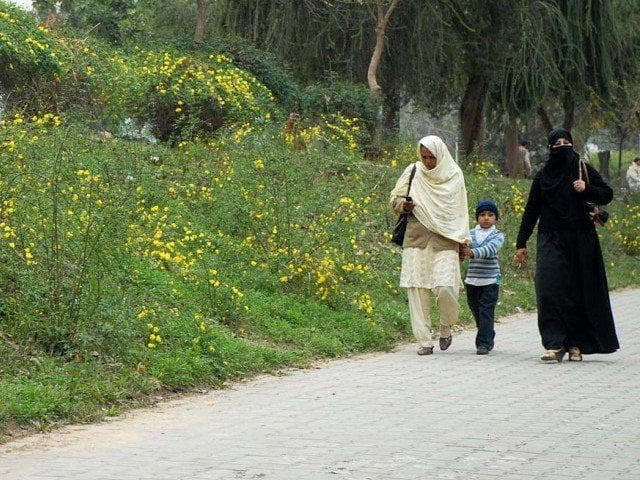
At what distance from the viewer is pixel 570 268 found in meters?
11.6

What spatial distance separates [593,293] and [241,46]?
12.1 metres

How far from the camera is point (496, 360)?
11586 millimetres

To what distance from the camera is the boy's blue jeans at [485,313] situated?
1209 centimetres

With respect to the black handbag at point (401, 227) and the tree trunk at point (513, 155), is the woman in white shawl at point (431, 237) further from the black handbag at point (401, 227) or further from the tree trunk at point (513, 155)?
the tree trunk at point (513, 155)

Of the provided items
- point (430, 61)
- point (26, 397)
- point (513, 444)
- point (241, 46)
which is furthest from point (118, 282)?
point (430, 61)

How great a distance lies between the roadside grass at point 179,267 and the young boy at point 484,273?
1004mm

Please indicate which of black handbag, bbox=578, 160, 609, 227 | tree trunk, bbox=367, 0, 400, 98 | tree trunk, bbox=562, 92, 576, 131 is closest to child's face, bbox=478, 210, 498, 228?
black handbag, bbox=578, 160, 609, 227

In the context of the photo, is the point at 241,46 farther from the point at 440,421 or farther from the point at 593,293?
the point at 440,421

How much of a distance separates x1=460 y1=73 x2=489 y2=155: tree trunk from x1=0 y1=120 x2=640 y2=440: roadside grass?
1034 cm

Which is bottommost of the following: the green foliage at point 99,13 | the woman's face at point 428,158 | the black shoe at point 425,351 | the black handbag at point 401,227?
the black shoe at point 425,351

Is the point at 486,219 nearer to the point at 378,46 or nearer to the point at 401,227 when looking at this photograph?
the point at 401,227

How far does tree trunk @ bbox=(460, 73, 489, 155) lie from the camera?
29.4 metres

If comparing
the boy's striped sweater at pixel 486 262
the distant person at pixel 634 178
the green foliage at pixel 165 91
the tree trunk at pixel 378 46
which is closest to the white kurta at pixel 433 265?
the boy's striped sweater at pixel 486 262

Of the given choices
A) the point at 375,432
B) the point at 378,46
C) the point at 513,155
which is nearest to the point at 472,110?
the point at 378,46
